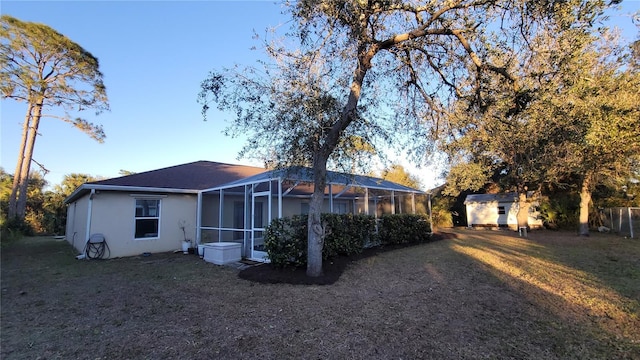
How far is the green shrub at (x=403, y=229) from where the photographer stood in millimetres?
11930

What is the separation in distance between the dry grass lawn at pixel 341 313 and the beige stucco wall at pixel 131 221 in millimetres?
2349

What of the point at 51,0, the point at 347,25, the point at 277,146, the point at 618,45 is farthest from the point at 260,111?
the point at 618,45

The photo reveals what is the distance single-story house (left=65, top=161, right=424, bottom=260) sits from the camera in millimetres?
10430

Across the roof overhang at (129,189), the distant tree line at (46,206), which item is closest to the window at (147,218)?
the roof overhang at (129,189)

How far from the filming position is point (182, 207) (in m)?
12.7

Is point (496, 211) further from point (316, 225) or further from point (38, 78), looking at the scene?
point (38, 78)

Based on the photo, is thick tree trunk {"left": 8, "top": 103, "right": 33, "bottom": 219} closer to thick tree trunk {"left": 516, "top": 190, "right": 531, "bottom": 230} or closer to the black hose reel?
the black hose reel

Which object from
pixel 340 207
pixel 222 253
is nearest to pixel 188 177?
pixel 222 253

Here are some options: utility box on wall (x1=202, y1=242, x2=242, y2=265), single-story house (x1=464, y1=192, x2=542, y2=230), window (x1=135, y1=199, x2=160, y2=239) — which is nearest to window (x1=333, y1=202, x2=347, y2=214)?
utility box on wall (x1=202, y1=242, x2=242, y2=265)

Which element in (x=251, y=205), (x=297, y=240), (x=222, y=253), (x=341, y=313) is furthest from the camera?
(x=251, y=205)

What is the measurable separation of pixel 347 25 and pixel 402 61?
1982 millimetres

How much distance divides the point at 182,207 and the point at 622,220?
2202 centimetres

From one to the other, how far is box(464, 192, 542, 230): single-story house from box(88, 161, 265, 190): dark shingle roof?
1802cm

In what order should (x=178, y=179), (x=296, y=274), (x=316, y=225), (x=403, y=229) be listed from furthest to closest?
(x=178, y=179)
(x=403, y=229)
(x=296, y=274)
(x=316, y=225)
